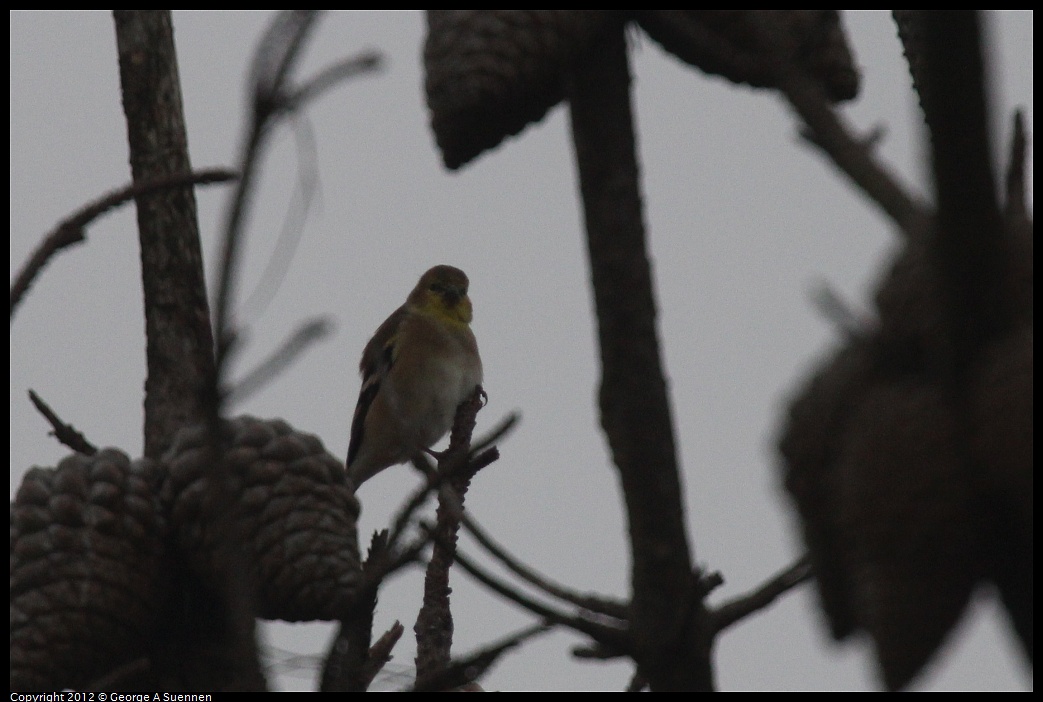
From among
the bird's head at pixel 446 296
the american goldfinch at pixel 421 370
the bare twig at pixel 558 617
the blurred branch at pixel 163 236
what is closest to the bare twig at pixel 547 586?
the bare twig at pixel 558 617

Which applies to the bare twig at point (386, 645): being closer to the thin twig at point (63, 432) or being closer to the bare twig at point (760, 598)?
the thin twig at point (63, 432)

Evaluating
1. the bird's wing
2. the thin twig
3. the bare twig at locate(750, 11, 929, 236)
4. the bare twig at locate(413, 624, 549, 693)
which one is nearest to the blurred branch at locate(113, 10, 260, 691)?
the thin twig

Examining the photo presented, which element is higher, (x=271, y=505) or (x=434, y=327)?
(x=434, y=327)

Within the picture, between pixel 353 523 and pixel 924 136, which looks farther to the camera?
pixel 353 523

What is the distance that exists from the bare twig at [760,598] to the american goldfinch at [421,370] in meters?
5.13

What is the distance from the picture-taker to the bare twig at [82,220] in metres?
1.68

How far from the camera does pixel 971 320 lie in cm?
100

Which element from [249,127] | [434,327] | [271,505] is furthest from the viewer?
[434,327]

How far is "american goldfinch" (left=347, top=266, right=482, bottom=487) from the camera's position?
711cm

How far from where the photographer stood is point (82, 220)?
179 centimetres
